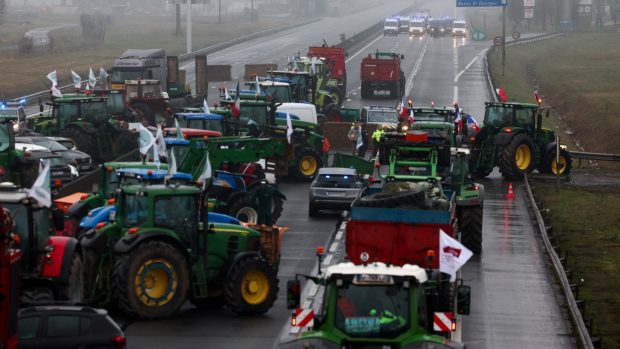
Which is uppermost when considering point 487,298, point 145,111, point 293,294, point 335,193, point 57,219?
point 57,219

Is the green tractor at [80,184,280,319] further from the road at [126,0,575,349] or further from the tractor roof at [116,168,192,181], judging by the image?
the tractor roof at [116,168,192,181]

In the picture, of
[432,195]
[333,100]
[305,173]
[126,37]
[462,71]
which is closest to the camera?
[432,195]

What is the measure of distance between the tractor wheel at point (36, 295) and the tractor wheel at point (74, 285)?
11.2 inches

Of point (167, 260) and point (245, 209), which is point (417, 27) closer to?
point (245, 209)

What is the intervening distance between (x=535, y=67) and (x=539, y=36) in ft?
99.4

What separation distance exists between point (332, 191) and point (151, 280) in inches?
579

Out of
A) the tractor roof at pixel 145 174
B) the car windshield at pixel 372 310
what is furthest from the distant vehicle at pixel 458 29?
the car windshield at pixel 372 310

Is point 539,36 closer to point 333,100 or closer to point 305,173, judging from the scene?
point 333,100

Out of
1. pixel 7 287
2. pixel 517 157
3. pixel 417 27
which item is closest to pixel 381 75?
pixel 517 157

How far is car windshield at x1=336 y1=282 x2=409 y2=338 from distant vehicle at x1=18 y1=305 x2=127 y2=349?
4.10 metres

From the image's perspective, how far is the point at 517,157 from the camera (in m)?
46.1

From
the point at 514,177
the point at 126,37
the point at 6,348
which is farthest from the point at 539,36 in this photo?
the point at 6,348

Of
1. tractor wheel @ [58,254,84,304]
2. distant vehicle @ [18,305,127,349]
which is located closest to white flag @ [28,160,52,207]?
distant vehicle @ [18,305,127,349]

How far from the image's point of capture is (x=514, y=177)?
151ft
